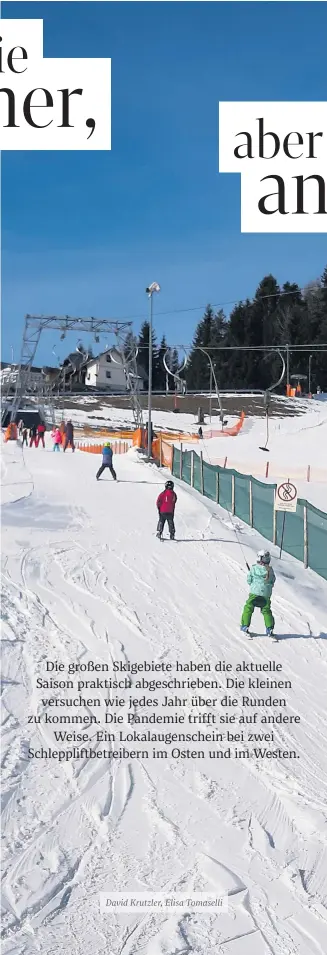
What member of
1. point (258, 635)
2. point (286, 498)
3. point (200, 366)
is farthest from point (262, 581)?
point (200, 366)

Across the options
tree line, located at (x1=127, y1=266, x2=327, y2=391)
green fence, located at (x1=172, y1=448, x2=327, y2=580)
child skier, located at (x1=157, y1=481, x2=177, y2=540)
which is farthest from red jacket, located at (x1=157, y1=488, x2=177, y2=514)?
tree line, located at (x1=127, y1=266, x2=327, y2=391)

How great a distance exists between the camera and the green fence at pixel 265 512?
15.3m

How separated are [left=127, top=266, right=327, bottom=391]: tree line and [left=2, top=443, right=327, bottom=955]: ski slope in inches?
3221

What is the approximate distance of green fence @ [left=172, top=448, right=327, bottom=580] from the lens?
50.1 feet

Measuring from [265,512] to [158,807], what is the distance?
12.3m

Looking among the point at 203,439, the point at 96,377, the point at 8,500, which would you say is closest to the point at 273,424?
the point at 203,439

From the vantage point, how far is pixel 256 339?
4114 inches

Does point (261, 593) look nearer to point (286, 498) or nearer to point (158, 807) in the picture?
point (286, 498)

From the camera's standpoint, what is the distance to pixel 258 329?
10494 centimetres

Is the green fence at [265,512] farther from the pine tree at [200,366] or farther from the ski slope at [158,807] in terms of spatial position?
the pine tree at [200,366]

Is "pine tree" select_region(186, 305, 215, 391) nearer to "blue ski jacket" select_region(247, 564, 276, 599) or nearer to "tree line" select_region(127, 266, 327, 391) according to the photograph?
"tree line" select_region(127, 266, 327, 391)

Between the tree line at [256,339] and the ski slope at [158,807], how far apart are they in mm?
81810

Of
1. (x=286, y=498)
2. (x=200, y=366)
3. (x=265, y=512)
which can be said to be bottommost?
(x=265, y=512)

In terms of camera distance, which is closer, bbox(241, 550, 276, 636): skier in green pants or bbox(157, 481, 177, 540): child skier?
bbox(241, 550, 276, 636): skier in green pants
